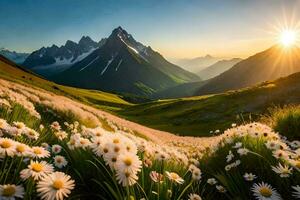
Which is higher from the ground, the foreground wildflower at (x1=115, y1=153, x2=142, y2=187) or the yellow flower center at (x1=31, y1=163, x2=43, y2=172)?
the foreground wildflower at (x1=115, y1=153, x2=142, y2=187)

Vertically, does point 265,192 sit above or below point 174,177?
above

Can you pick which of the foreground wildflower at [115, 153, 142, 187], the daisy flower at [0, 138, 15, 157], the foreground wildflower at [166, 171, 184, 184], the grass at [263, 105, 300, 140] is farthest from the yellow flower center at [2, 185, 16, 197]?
the grass at [263, 105, 300, 140]

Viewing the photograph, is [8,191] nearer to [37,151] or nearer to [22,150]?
[22,150]

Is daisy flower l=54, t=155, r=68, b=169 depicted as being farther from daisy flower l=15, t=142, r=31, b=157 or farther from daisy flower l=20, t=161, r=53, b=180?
daisy flower l=20, t=161, r=53, b=180

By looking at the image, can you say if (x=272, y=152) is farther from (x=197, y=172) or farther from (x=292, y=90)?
(x=292, y=90)

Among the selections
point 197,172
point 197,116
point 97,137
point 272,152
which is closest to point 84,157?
point 97,137

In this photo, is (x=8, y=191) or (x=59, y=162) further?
(x=59, y=162)

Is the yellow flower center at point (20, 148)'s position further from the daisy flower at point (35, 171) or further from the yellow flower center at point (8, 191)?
the yellow flower center at point (8, 191)

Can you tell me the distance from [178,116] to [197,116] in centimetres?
845

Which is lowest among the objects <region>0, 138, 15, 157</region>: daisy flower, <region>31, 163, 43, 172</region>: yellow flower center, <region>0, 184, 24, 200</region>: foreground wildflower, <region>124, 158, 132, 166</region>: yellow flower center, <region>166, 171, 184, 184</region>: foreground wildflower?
<region>0, 184, 24, 200</region>: foreground wildflower

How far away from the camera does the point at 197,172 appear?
21.6ft

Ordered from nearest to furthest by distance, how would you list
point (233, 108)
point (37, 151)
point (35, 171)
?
point (35, 171), point (37, 151), point (233, 108)

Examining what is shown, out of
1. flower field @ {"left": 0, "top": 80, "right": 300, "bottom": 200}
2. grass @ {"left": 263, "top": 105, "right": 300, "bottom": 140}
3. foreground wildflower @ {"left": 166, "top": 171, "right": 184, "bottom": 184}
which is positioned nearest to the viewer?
flower field @ {"left": 0, "top": 80, "right": 300, "bottom": 200}

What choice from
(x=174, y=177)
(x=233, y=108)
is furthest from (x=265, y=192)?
(x=233, y=108)
